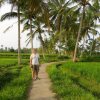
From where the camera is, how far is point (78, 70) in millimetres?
27078

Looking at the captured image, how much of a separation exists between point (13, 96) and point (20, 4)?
26.1 meters

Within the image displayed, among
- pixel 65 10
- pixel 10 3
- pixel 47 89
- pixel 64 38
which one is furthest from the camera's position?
pixel 64 38

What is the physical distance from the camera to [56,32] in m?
48.0

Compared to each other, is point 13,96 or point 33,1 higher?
point 33,1

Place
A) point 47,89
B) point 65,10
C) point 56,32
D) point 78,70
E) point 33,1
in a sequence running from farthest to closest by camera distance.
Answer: point 56,32 → point 65,10 → point 78,70 → point 33,1 → point 47,89

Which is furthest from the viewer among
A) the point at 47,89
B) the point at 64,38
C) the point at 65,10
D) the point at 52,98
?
the point at 64,38

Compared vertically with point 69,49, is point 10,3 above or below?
above

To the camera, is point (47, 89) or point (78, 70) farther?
point (78, 70)

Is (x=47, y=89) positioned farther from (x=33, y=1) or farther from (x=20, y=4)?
(x=20, y=4)

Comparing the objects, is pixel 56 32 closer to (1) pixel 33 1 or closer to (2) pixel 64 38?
(2) pixel 64 38

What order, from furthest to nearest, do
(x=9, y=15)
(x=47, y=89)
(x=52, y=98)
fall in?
(x=9, y=15), (x=47, y=89), (x=52, y=98)

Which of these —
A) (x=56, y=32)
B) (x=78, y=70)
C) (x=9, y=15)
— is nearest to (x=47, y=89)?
(x=78, y=70)

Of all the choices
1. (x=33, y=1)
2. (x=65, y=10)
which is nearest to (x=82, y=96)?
(x=33, y=1)

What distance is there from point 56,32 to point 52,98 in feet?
121
